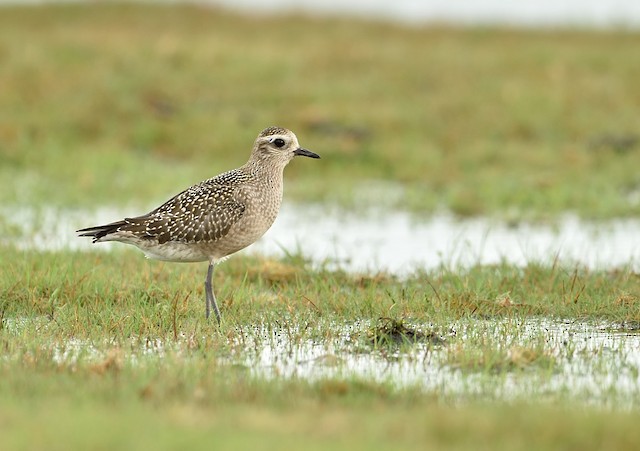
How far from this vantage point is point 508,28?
32.1m

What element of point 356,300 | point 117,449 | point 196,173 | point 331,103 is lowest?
point 117,449

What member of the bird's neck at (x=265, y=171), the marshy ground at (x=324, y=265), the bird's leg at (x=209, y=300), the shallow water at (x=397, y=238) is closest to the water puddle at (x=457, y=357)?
the marshy ground at (x=324, y=265)

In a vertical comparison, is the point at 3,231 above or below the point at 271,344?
above

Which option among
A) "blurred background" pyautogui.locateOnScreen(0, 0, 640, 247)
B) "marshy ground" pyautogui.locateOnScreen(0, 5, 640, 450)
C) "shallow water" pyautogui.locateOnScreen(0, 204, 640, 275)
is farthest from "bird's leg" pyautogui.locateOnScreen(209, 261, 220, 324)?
"blurred background" pyautogui.locateOnScreen(0, 0, 640, 247)

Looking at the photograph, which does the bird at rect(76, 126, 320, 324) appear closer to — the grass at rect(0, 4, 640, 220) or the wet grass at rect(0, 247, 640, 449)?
the wet grass at rect(0, 247, 640, 449)

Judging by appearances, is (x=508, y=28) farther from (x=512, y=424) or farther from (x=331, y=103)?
(x=512, y=424)

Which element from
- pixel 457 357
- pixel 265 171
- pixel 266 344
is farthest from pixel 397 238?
pixel 457 357

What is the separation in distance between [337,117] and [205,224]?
1177cm

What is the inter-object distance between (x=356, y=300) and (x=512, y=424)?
4104mm

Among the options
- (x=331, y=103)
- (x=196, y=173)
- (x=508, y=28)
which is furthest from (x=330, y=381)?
(x=508, y=28)

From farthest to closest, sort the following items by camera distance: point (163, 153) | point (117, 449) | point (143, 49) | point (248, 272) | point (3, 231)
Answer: point (143, 49)
point (163, 153)
point (3, 231)
point (248, 272)
point (117, 449)

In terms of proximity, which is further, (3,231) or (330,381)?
(3,231)

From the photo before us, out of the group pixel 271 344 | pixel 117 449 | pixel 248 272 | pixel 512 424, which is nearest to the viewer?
pixel 117 449

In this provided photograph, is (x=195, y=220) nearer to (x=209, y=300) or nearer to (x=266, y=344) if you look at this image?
(x=209, y=300)
